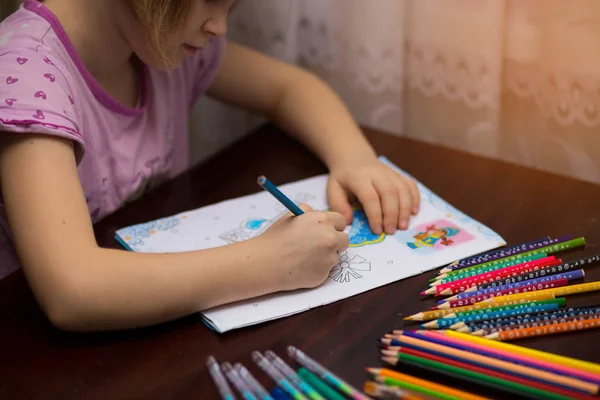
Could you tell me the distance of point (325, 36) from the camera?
111 cm

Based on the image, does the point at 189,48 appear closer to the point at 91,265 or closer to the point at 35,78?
the point at 35,78

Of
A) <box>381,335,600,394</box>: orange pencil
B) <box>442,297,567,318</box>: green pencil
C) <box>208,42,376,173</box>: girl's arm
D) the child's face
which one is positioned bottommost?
<box>381,335,600,394</box>: orange pencil

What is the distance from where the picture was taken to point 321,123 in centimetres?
93

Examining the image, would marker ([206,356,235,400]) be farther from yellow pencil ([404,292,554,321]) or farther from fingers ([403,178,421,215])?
fingers ([403,178,421,215])

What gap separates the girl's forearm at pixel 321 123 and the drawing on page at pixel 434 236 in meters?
0.13

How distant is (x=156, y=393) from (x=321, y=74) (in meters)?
0.70

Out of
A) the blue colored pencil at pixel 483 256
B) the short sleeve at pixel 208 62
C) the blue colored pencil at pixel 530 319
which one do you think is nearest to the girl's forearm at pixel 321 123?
the short sleeve at pixel 208 62

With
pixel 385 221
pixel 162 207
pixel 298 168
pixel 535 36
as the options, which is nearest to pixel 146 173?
pixel 162 207

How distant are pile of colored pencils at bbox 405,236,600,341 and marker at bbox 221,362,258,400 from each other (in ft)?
0.55

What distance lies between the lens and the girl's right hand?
0.67m

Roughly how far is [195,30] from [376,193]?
0.90ft

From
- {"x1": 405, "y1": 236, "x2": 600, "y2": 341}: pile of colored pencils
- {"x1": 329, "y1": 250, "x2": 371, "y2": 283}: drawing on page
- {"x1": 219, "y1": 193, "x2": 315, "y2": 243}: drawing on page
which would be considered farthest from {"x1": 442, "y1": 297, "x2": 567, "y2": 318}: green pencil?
{"x1": 219, "y1": 193, "x2": 315, "y2": 243}: drawing on page

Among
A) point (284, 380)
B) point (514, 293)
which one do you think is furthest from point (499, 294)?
point (284, 380)

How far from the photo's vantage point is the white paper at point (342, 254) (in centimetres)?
67
